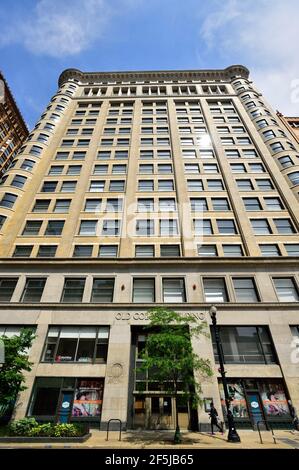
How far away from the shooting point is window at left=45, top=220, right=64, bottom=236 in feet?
96.2

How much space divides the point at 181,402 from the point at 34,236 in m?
21.4

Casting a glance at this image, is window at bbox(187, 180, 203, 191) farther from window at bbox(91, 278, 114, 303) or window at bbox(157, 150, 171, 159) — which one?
window at bbox(91, 278, 114, 303)

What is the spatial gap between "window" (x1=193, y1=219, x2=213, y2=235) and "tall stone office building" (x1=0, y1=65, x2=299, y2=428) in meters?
0.14

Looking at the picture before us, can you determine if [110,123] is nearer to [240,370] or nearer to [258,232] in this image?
Answer: [258,232]

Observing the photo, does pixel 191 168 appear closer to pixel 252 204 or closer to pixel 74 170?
pixel 252 204

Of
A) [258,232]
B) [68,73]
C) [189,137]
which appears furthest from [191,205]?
[68,73]

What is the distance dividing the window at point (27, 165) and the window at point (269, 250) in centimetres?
2957

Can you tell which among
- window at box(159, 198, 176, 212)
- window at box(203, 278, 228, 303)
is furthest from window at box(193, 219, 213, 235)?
window at box(203, 278, 228, 303)

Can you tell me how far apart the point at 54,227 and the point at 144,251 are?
34.1 feet

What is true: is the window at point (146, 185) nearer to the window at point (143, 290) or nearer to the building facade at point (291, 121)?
the window at point (143, 290)

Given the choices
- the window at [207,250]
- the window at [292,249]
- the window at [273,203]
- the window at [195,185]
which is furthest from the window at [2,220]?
the window at [292,249]

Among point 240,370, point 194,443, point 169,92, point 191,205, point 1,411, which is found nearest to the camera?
point 194,443

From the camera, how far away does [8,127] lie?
69562mm

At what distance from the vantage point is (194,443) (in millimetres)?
14219
